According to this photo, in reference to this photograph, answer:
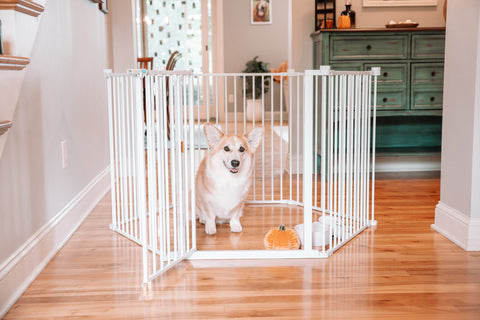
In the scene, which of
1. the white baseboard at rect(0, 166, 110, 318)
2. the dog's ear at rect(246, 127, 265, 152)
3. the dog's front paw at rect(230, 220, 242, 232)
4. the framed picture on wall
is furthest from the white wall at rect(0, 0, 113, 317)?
the framed picture on wall

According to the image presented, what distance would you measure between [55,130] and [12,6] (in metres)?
0.79

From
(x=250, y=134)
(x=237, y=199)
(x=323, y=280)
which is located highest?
(x=250, y=134)

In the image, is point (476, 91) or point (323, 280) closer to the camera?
point (323, 280)

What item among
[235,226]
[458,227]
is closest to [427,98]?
[458,227]

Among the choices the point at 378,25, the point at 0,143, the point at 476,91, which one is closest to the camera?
the point at 0,143

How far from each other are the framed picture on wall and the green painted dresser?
433 centimetres

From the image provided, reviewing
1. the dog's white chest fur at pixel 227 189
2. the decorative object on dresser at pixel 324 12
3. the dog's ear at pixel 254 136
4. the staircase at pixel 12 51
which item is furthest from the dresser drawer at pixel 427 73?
the staircase at pixel 12 51

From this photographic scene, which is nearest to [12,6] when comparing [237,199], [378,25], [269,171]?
[237,199]

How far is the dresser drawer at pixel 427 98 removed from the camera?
399 cm

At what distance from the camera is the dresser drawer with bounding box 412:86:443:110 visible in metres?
3.99

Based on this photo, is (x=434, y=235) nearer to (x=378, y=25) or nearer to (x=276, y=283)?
(x=276, y=283)

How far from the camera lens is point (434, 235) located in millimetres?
2613

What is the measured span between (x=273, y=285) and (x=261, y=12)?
6.83 m

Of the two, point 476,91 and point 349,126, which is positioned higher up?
point 476,91
